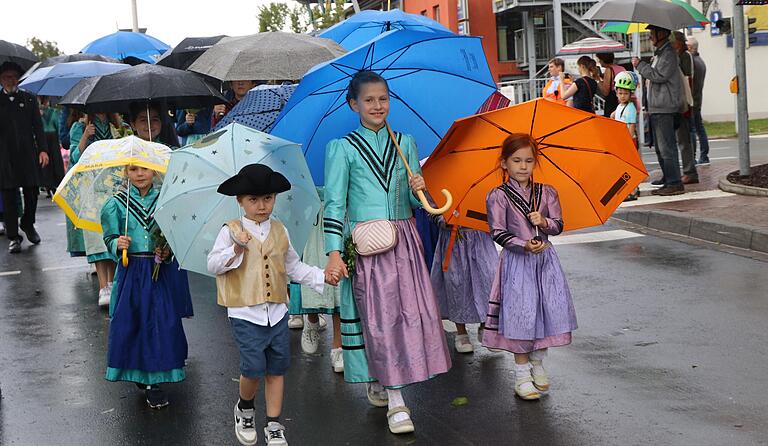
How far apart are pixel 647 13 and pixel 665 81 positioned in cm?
113

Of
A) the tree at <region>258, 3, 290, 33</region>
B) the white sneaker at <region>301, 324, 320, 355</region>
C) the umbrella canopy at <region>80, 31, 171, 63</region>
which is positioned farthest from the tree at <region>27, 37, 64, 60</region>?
the white sneaker at <region>301, 324, 320, 355</region>

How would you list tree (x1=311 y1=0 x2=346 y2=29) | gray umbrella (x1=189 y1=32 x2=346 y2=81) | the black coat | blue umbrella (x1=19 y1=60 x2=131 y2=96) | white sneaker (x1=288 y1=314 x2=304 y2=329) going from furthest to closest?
tree (x1=311 y1=0 x2=346 y2=29) → the black coat → blue umbrella (x1=19 y1=60 x2=131 y2=96) → white sneaker (x1=288 y1=314 x2=304 y2=329) → gray umbrella (x1=189 y1=32 x2=346 y2=81)

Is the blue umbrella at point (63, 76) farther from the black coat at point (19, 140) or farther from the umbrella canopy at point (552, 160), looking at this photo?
the umbrella canopy at point (552, 160)

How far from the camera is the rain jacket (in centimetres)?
1373

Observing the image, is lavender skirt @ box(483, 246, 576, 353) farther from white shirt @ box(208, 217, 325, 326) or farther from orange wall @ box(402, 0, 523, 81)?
orange wall @ box(402, 0, 523, 81)

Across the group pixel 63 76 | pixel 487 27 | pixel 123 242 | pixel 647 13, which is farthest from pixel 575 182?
pixel 487 27

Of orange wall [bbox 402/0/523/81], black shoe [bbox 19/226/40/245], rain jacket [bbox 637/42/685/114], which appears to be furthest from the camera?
orange wall [bbox 402/0/523/81]

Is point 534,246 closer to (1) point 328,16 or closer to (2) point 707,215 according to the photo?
(2) point 707,215

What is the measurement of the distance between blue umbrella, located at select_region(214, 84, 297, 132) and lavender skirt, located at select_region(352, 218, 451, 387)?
2.36 meters

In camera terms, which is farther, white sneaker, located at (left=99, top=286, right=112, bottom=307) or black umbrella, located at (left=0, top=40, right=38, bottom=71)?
black umbrella, located at (left=0, top=40, right=38, bottom=71)

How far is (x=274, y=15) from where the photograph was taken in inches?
1934

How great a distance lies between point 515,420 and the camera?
5707mm

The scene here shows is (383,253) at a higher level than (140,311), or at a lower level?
higher

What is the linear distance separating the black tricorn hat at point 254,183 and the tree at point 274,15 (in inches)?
1722
